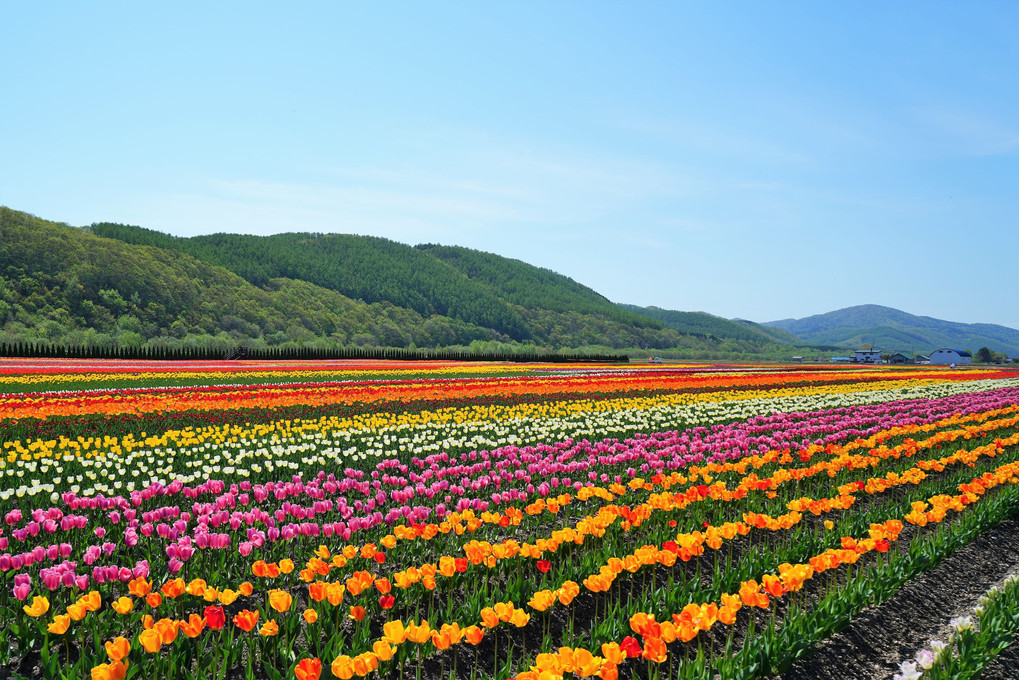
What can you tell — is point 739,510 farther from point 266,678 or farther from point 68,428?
point 68,428

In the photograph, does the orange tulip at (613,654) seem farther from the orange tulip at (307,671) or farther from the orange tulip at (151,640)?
the orange tulip at (151,640)

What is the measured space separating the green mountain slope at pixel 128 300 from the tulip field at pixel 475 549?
76.4 metres

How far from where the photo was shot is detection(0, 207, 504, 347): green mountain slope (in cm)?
8725

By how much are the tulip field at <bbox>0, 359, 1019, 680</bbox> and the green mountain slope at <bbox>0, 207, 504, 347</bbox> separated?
251ft

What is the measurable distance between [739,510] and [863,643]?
307 cm

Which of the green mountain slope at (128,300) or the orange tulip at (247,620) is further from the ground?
the green mountain slope at (128,300)

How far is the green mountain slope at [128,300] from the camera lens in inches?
3435

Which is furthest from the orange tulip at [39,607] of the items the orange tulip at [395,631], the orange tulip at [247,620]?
the orange tulip at [395,631]

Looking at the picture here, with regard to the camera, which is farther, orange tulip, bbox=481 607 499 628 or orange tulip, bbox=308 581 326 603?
orange tulip, bbox=308 581 326 603

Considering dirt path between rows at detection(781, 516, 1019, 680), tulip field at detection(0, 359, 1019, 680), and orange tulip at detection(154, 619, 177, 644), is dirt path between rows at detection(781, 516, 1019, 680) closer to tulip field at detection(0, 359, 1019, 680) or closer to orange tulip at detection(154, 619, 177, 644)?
tulip field at detection(0, 359, 1019, 680)

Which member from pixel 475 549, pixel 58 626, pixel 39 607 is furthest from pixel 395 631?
pixel 39 607

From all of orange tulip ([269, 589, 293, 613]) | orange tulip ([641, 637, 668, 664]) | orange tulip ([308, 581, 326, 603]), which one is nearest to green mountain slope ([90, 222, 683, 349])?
orange tulip ([308, 581, 326, 603])

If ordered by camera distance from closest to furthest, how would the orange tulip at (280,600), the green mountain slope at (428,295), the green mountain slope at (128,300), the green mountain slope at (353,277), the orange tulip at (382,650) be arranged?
the orange tulip at (382,650), the orange tulip at (280,600), the green mountain slope at (128,300), the green mountain slope at (353,277), the green mountain slope at (428,295)

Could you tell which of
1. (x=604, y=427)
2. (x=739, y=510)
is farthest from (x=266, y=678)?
(x=604, y=427)
